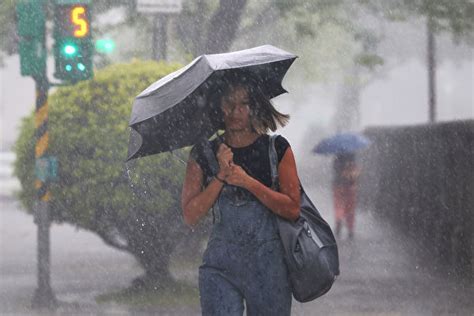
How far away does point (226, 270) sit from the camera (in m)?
3.93

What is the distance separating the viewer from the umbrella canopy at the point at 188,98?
3.91 meters

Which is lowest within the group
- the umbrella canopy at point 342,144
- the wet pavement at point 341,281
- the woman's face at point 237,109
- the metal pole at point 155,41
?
the wet pavement at point 341,281

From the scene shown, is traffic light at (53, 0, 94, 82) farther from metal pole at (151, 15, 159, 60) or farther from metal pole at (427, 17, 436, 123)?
metal pole at (427, 17, 436, 123)

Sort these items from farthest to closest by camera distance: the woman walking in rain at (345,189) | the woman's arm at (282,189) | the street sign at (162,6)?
the woman walking in rain at (345,189), the street sign at (162,6), the woman's arm at (282,189)

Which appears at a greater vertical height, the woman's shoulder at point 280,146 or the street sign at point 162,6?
the woman's shoulder at point 280,146

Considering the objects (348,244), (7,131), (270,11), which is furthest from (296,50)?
(7,131)

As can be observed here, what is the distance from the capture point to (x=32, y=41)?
879cm

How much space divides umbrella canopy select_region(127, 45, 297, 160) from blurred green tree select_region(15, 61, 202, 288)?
4.30m

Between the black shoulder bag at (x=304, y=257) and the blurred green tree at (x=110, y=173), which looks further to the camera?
the blurred green tree at (x=110, y=173)

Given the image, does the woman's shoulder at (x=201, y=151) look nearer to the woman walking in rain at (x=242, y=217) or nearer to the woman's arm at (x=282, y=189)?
the woman walking in rain at (x=242, y=217)

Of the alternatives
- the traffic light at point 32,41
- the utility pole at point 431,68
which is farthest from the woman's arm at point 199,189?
the utility pole at point 431,68

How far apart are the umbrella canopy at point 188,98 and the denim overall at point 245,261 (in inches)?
13.3

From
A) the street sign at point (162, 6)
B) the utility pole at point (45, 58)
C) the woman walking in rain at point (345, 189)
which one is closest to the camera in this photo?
the utility pole at point (45, 58)

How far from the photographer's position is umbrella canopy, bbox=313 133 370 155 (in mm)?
9664
